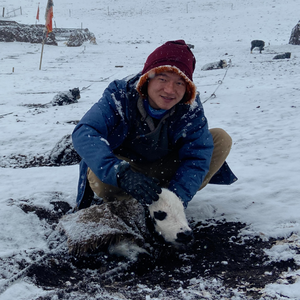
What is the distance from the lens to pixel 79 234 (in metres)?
1.93

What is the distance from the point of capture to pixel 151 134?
2238 mm

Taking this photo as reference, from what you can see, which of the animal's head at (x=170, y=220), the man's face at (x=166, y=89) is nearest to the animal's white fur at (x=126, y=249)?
the animal's head at (x=170, y=220)

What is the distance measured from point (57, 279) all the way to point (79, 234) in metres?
0.32

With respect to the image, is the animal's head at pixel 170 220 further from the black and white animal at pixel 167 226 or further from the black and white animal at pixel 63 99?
the black and white animal at pixel 63 99

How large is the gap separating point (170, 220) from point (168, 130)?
0.71 meters

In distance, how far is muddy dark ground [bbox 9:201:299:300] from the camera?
5.11 feet

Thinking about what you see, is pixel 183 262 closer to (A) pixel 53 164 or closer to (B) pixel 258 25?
(A) pixel 53 164

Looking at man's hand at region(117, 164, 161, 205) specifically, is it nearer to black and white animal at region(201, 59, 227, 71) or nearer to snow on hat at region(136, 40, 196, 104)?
snow on hat at region(136, 40, 196, 104)

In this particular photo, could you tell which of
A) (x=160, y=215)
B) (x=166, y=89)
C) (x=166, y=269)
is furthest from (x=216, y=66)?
(x=166, y=269)

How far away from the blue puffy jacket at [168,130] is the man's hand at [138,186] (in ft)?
0.84

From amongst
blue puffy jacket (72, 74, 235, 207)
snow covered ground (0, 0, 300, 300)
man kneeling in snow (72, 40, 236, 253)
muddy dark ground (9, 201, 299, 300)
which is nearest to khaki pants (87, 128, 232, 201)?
man kneeling in snow (72, 40, 236, 253)

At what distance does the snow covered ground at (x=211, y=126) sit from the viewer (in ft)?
7.16

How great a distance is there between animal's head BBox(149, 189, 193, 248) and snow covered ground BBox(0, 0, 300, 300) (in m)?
0.54

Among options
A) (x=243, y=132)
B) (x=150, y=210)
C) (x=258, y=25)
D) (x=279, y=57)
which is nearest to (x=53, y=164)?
(x=150, y=210)
